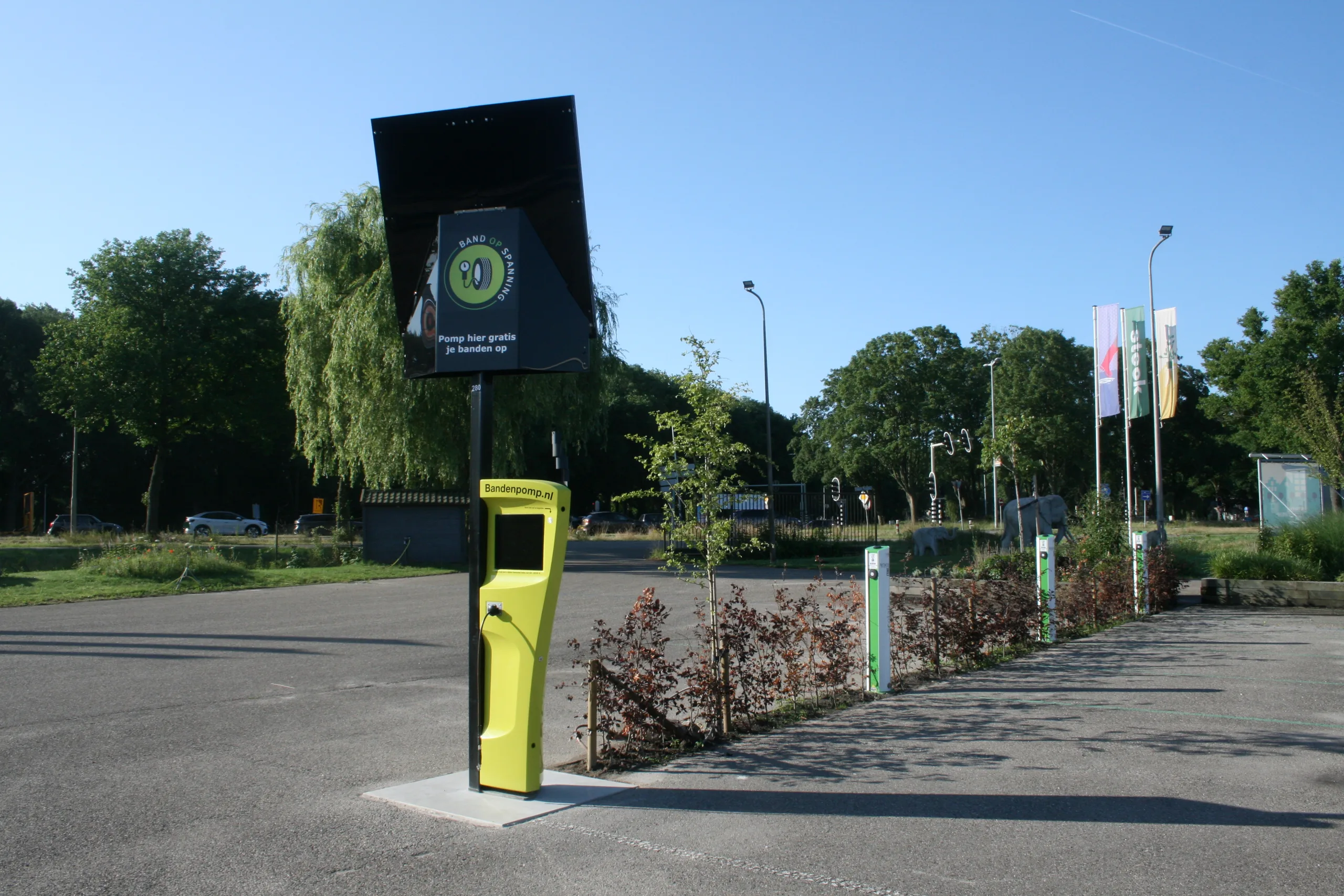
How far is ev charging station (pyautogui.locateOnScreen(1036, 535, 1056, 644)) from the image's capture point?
1288cm

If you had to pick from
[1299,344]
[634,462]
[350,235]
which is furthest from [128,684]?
[634,462]

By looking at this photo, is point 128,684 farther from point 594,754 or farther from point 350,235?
point 350,235

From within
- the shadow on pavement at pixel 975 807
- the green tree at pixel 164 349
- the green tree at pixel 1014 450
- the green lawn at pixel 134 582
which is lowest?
the shadow on pavement at pixel 975 807

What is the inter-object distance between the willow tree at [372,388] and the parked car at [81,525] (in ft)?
76.8

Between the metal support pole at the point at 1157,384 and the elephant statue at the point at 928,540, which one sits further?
the elephant statue at the point at 928,540

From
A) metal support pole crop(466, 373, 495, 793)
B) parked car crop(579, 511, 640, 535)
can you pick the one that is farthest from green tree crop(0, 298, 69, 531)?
metal support pole crop(466, 373, 495, 793)

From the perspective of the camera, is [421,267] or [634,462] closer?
[421,267]

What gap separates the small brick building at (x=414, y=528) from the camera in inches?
1125

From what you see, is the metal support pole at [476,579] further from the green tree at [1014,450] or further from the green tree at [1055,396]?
the green tree at [1055,396]

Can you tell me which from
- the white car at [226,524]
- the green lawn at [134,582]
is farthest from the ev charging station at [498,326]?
the white car at [226,524]

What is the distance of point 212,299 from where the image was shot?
52.5m

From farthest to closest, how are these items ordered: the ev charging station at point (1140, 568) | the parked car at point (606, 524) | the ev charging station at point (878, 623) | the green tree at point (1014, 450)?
the parked car at point (606, 524)
the green tree at point (1014, 450)
the ev charging station at point (1140, 568)
the ev charging station at point (878, 623)

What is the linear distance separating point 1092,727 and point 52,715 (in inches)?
330

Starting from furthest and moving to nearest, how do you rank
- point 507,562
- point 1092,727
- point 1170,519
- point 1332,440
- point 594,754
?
1. point 1170,519
2. point 1332,440
3. point 1092,727
4. point 594,754
5. point 507,562
